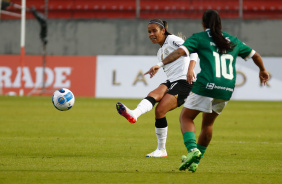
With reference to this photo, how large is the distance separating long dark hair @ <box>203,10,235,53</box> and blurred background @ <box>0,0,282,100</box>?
20.8 metres

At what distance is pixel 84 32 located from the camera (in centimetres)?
3122

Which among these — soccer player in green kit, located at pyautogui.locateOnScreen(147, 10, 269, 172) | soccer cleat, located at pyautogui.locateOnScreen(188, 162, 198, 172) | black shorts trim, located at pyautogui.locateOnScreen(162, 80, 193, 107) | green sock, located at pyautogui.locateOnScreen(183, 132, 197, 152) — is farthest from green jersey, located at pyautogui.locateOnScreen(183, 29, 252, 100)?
black shorts trim, located at pyautogui.locateOnScreen(162, 80, 193, 107)

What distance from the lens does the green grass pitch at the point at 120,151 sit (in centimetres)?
674

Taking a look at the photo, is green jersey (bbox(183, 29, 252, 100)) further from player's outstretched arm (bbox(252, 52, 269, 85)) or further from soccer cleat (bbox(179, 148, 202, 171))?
soccer cleat (bbox(179, 148, 202, 171))

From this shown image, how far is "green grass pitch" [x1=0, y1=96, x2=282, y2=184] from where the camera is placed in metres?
6.74

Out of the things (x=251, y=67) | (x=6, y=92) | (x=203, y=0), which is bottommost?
(x=6, y=92)

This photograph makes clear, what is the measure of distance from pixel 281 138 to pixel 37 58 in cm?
1872

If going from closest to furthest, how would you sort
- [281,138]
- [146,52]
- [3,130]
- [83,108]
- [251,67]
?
[281,138]
[3,130]
[83,108]
[251,67]
[146,52]

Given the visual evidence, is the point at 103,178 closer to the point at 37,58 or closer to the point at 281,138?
the point at 281,138

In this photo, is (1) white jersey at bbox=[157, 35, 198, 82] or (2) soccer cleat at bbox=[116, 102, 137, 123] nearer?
(2) soccer cleat at bbox=[116, 102, 137, 123]

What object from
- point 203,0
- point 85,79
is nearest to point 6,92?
point 85,79

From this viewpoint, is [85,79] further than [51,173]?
Yes

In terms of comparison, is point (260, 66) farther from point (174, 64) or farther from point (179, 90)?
point (174, 64)

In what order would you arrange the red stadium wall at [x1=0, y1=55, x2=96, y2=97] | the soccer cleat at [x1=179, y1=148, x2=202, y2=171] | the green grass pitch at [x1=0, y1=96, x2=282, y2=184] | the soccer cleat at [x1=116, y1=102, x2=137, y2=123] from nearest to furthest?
1. the soccer cleat at [x1=179, y1=148, x2=202, y2=171]
2. the green grass pitch at [x1=0, y1=96, x2=282, y2=184]
3. the soccer cleat at [x1=116, y1=102, x2=137, y2=123]
4. the red stadium wall at [x1=0, y1=55, x2=96, y2=97]
